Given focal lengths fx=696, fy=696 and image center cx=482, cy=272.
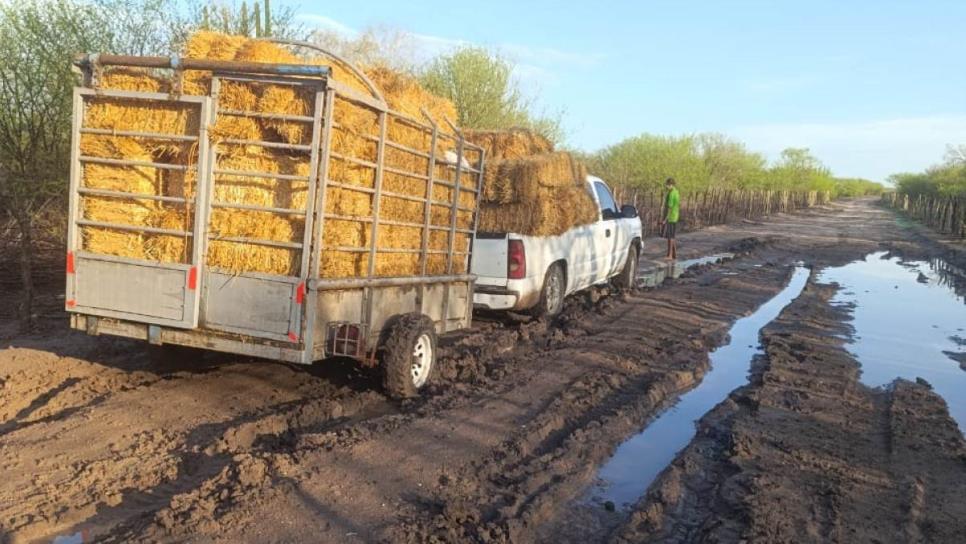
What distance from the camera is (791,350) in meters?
8.35

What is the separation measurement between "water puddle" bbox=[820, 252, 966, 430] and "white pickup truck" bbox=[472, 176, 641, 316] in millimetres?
3821

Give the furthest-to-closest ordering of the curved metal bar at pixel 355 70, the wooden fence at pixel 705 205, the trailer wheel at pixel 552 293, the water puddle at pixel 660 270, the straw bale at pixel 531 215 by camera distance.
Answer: the wooden fence at pixel 705 205 < the water puddle at pixel 660 270 < the trailer wheel at pixel 552 293 < the straw bale at pixel 531 215 < the curved metal bar at pixel 355 70

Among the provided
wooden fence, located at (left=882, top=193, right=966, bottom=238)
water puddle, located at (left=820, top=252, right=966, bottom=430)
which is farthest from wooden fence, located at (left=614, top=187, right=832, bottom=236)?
wooden fence, located at (left=882, top=193, right=966, bottom=238)

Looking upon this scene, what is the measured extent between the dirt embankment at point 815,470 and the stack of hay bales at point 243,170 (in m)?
2.92

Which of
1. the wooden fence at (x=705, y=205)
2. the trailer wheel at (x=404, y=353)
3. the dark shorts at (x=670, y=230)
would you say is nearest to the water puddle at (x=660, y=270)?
the dark shorts at (x=670, y=230)

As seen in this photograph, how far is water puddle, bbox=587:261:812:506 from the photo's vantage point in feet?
14.6

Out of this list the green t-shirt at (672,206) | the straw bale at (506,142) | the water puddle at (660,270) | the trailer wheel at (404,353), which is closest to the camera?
the trailer wheel at (404,353)

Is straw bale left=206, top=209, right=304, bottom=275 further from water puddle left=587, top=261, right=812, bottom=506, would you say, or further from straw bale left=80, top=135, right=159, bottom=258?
water puddle left=587, top=261, right=812, bottom=506

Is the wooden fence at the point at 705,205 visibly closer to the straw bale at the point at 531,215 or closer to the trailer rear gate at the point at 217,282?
the straw bale at the point at 531,215

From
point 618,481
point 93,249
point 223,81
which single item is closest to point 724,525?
point 618,481

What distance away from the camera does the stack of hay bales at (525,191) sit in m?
8.77

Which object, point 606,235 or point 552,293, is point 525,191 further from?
point 606,235

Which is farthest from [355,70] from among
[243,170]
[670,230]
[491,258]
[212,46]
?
[670,230]

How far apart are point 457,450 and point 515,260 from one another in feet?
13.8
